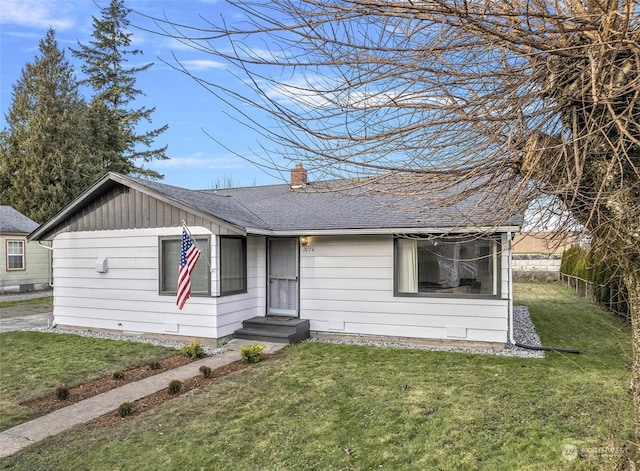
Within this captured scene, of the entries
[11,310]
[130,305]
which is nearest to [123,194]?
[130,305]

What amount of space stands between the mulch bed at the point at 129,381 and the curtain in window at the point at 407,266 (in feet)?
10.1

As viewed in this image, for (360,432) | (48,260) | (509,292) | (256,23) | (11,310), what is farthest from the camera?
(48,260)

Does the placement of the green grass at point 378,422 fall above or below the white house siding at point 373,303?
below

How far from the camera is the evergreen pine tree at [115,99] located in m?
24.7

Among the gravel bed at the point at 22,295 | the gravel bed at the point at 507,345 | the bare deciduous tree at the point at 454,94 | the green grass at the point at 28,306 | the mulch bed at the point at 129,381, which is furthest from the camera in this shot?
the gravel bed at the point at 22,295

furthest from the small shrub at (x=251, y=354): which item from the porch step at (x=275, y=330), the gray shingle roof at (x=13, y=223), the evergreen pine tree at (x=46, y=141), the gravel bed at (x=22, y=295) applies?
the evergreen pine tree at (x=46, y=141)

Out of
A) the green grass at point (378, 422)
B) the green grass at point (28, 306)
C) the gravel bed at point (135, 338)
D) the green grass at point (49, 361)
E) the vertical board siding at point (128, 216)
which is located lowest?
the green grass at point (28, 306)

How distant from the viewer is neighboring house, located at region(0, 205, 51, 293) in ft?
57.5

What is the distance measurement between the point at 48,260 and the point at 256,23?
70.4ft

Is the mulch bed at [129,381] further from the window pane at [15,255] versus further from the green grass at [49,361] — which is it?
the window pane at [15,255]

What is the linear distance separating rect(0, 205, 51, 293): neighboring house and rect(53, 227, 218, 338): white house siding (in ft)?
31.3

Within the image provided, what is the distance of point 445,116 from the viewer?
252cm

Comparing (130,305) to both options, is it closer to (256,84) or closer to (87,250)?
(87,250)

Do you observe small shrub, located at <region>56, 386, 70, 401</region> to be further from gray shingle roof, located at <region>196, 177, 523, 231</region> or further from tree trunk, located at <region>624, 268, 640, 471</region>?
tree trunk, located at <region>624, 268, 640, 471</region>
